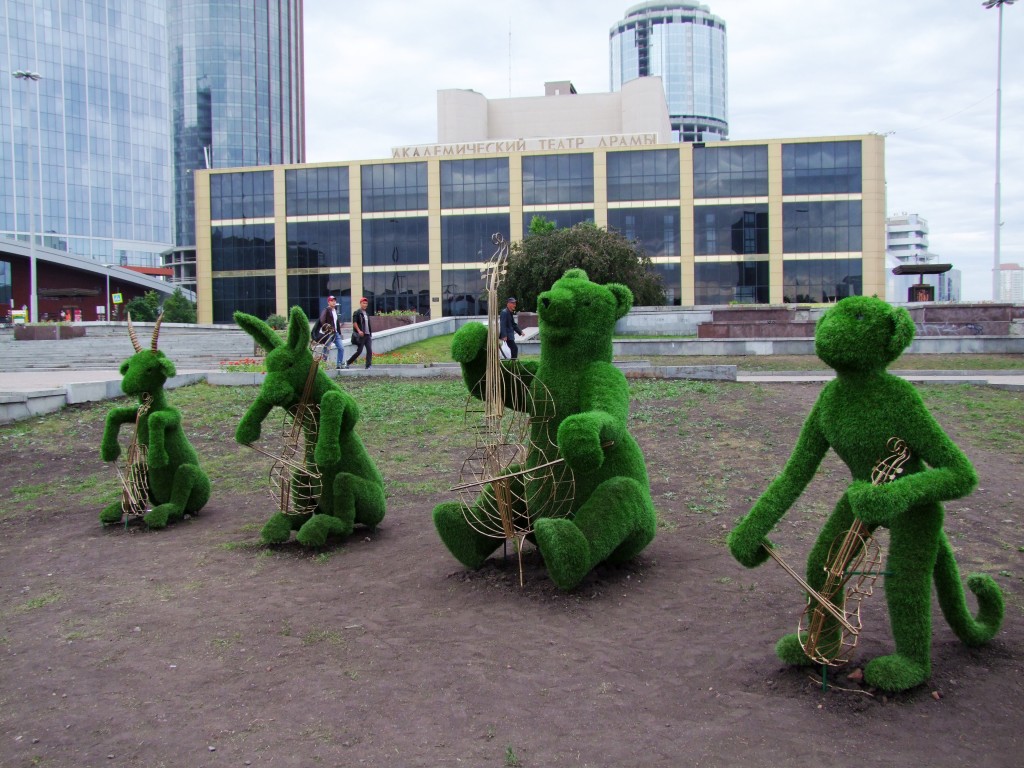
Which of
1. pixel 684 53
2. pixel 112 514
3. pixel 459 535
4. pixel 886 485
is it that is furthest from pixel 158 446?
pixel 684 53

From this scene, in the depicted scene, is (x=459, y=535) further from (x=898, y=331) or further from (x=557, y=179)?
(x=557, y=179)

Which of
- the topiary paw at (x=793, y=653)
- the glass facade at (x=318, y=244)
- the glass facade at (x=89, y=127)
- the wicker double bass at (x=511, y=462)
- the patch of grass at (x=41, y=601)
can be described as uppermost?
the glass facade at (x=89, y=127)

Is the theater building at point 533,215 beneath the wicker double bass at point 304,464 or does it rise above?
above

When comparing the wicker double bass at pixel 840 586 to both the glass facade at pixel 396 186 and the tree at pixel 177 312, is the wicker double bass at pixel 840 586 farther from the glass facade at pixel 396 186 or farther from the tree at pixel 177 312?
the tree at pixel 177 312

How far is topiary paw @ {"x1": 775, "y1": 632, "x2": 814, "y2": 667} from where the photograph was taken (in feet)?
14.2

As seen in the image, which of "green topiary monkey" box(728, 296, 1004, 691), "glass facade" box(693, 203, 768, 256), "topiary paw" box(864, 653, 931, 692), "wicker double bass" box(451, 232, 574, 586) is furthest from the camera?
"glass facade" box(693, 203, 768, 256)

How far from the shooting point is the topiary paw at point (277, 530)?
698 centimetres

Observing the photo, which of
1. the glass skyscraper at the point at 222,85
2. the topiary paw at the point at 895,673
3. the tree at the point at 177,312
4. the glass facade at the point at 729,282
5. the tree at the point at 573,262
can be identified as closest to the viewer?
the topiary paw at the point at 895,673

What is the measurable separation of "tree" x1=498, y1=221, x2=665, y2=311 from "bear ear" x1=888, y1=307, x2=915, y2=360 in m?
26.9

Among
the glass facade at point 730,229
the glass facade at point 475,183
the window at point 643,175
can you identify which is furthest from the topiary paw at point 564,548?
the glass facade at point 475,183

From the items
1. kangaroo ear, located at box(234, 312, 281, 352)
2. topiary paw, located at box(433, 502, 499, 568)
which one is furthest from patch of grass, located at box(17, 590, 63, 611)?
topiary paw, located at box(433, 502, 499, 568)

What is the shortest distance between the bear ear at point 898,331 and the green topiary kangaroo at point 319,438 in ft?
14.1

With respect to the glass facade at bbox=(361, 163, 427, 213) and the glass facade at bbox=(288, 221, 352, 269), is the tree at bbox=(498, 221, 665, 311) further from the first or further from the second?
the glass facade at bbox=(288, 221, 352, 269)

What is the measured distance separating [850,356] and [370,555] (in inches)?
168
